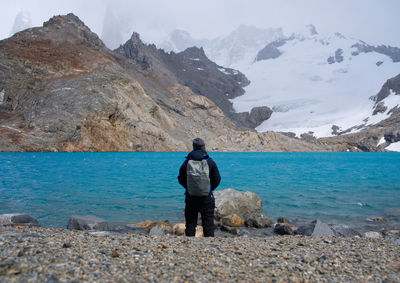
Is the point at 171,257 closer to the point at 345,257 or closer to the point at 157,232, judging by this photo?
the point at 345,257

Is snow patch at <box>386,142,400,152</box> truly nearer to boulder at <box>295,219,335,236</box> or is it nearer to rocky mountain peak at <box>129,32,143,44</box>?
rocky mountain peak at <box>129,32,143,44</box>

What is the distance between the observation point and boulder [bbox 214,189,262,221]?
44.6 ft

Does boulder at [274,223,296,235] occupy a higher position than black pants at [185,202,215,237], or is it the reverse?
black pants at [185,202,215,237]

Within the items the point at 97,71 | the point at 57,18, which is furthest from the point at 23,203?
the point at 57,18


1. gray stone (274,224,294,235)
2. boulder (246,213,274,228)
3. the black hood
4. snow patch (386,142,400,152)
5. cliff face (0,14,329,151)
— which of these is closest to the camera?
the black hood

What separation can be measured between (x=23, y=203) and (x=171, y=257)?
13.2 meters

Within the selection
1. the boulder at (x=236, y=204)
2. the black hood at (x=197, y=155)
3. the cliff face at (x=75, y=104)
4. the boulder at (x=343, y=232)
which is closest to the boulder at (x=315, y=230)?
the boulder at (x=343, y=232)

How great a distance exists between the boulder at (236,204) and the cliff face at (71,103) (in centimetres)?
5975

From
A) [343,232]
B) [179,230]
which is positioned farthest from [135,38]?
[343,232]

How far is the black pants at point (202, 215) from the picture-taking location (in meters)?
7.86

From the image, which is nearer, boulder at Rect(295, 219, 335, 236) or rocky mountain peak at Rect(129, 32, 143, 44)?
boulder at Rect(295, 219, 335, 236)

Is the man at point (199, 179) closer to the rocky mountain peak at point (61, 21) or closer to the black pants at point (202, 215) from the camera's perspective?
the black pants at point (202, 215)

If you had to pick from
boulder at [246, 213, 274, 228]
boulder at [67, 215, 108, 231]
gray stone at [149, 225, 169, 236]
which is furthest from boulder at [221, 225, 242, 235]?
boulder at [67, 215, 108, 231]

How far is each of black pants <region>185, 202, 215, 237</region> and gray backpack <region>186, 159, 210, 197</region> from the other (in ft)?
1.36
